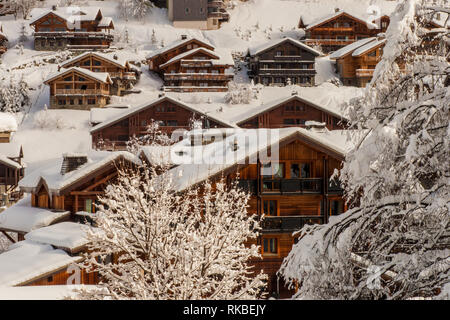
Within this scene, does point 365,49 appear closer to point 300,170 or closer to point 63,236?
point 300,170

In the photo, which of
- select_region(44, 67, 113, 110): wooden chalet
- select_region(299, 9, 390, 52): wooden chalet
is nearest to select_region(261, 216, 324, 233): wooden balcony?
select_region(44, 67, 113, 110): wooden chalet

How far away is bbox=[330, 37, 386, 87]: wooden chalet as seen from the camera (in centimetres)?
5775

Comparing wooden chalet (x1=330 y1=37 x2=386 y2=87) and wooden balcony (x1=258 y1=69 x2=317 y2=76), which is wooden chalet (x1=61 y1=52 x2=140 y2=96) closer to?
wooden balcony (x1=258 y1=69 x2=317 y2=76)

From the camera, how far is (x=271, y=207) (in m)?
21.4

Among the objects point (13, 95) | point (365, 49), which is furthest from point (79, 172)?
point (365, 49)

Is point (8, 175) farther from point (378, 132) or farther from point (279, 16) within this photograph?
point (279, 16)

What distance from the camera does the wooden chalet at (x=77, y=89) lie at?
169 ft

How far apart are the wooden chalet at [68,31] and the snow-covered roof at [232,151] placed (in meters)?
50.4

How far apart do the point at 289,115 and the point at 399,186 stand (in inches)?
1524

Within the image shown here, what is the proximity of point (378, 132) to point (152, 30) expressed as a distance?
72.0m

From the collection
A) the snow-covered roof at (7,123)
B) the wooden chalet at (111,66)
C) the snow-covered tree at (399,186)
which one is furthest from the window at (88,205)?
the wooden chalet at (111,66)

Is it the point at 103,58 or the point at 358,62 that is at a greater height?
the point at 103,58

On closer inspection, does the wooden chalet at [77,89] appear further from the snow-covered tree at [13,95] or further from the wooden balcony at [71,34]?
the wooden balcony at [71,34]
